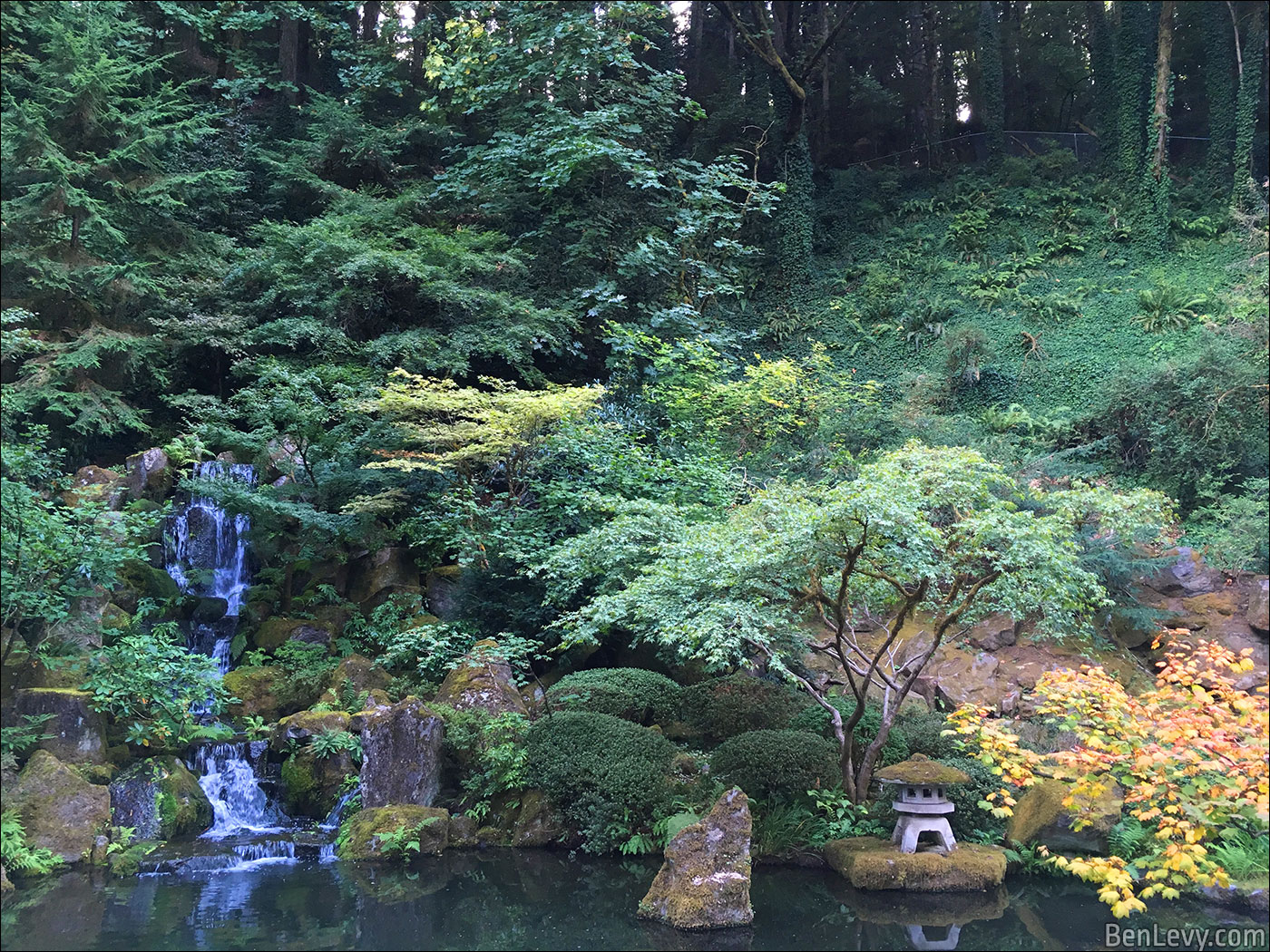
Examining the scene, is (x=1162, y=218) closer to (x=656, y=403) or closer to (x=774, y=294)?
(x=774, y=294)

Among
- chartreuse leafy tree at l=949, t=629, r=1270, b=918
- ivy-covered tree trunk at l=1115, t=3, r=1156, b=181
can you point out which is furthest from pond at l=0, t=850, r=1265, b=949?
ivy-covered tree trunk at l=1115, t=3, r=1156, b=181

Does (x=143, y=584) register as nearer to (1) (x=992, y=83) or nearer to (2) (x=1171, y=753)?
(2) (x=1171, y=753)

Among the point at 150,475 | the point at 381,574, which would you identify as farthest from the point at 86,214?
the point at 381,574

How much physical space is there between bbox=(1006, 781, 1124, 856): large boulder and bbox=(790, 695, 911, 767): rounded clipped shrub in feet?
3.92

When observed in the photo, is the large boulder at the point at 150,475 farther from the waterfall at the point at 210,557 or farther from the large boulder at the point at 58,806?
the large boulder at the point at 58,806

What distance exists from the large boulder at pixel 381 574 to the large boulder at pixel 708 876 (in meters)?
6.81

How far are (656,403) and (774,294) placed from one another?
781 cm

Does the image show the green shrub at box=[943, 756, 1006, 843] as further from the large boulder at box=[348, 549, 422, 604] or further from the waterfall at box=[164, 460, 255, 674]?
the waterfall at box=[164, 460, 255, 674]

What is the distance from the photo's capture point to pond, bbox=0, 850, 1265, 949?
20.2ft

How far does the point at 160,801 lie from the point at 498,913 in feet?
13.3

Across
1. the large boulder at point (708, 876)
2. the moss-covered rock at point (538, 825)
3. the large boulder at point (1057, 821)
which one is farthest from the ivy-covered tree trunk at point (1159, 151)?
the moss-covered rock at point (538, 825)

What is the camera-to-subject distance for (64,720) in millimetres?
8586

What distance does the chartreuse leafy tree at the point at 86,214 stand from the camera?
13.0 metres

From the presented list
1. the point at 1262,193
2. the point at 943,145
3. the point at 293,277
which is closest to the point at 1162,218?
the point at 1262,193
